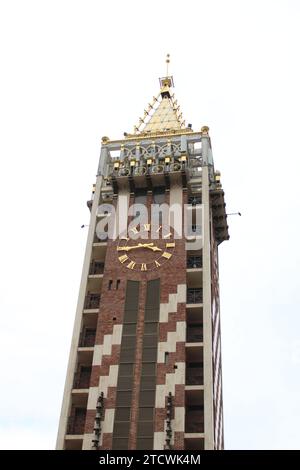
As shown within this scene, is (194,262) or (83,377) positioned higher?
(194,262)

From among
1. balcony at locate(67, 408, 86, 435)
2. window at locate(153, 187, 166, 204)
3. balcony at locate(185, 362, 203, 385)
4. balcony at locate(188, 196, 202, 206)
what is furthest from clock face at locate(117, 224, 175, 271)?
balcony at locate(67, 408, 86, 435)

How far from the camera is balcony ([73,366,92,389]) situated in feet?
202

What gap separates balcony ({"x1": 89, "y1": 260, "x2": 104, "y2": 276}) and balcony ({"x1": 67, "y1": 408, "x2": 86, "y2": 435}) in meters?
15.5

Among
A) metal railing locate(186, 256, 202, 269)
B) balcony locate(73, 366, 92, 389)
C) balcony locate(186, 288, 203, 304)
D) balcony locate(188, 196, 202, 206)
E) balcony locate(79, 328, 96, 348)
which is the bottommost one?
balcony locate(73, 366, 92, 389)

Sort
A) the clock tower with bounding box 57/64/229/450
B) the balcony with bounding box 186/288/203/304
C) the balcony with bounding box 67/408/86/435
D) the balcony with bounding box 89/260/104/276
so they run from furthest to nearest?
1. the balcony with bounding box 89/260/104/276
2. the balcony with bounding box 186/288/203/304
3. the balcony with bounding box 67/408/86/435
4. the clock tower with bounding box 57/64/229/450

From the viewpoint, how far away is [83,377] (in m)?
63.4

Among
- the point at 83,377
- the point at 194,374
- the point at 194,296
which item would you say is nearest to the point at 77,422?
the point at 83,377

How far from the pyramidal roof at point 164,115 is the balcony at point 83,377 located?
34625 millimetres

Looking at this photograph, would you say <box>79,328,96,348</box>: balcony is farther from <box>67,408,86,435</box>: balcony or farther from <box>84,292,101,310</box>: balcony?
<box>67,408,86,435</box>: balcony

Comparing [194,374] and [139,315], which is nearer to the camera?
[194,374]

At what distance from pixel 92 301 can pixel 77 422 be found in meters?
13.7

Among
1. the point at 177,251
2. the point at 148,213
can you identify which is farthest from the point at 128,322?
the point at 148,213

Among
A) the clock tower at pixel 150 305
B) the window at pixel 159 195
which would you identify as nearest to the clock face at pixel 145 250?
the clock tower at pixel 150 305

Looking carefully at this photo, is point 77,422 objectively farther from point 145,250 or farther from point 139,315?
point 145,250
